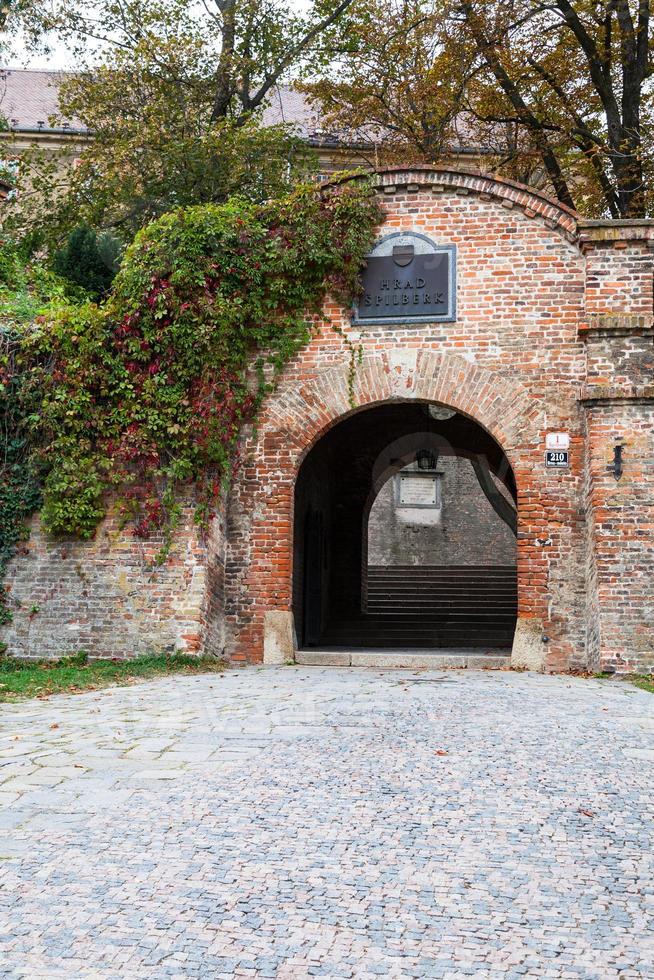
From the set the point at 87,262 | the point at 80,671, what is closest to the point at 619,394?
Result: the point at 80,671

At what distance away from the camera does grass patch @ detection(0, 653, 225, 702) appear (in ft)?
31.7

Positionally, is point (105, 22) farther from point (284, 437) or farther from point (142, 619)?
point (142, 619)

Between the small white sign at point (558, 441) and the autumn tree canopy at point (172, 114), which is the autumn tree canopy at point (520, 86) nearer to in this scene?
the autumn tree canopy at point (172, 114)

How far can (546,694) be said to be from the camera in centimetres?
883

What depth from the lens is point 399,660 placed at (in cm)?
1187

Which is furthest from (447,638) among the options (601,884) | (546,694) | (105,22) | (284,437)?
(105,22)

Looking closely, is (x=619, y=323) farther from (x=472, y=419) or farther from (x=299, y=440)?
(x=299, y=440)

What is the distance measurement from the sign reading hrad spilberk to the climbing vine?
0.24m

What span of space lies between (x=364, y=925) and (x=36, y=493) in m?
9.28

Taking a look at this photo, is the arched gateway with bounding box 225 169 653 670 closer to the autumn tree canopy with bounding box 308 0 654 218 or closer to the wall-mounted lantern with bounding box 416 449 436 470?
the autumn tree canopy with bounding box 308 0 654 218

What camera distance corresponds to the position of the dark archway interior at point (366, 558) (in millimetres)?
16062

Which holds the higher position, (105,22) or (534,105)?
(105,22)

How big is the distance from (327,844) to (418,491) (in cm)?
2706

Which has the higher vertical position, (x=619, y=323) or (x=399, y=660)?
(x=619, y=323)
